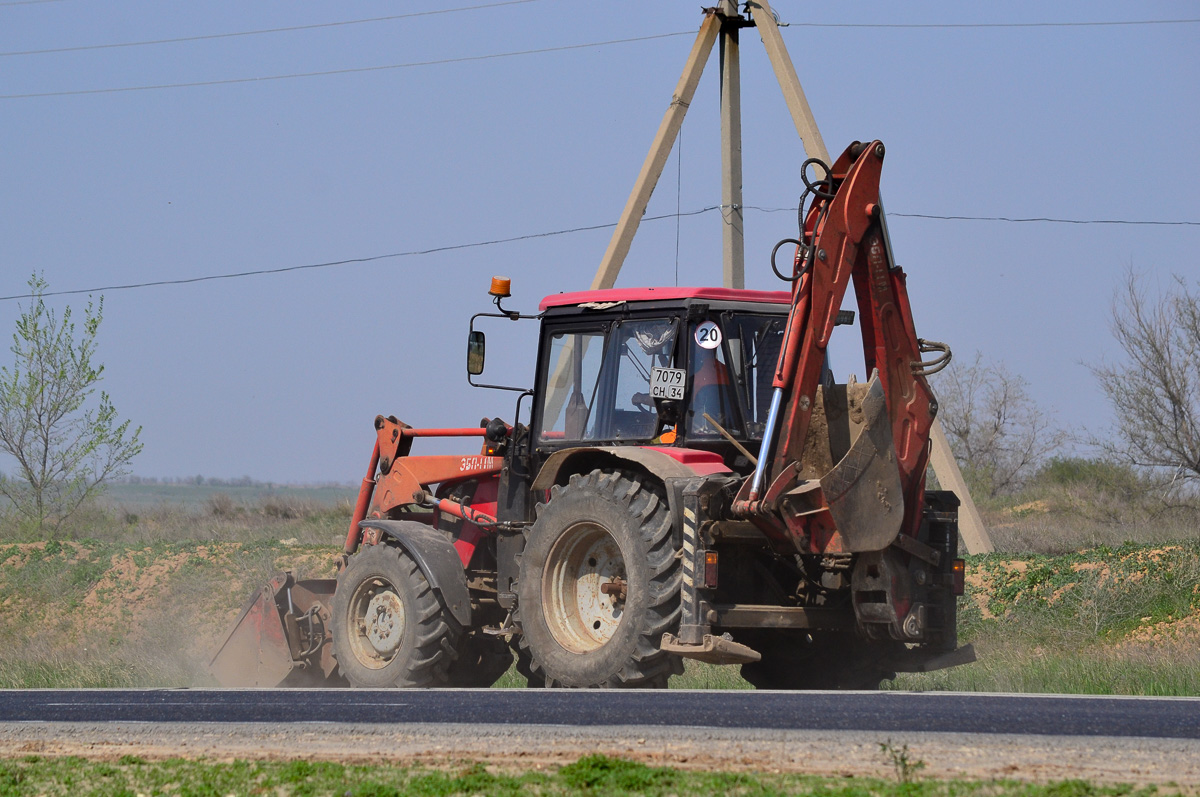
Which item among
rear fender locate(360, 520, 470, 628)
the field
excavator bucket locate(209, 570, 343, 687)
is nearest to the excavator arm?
the field

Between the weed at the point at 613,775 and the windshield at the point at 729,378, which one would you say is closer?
the weed at the point at 613,775

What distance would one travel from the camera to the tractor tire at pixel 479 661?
388 inches

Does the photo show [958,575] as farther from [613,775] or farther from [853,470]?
[613,775]

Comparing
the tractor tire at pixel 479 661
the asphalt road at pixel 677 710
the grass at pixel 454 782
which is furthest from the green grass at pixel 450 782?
the tractor tire at pixel 479 661

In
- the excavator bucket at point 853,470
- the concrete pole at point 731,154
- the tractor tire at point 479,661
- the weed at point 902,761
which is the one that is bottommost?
the tractor tire at point 479,661

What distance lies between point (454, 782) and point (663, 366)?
4192 millimetres

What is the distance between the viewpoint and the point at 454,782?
481 centimetres

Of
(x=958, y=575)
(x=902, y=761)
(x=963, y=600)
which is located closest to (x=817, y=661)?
(x=958, y=575)

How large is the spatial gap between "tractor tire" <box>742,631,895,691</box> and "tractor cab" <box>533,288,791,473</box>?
5.28ft

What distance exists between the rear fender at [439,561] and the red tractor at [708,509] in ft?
0.06

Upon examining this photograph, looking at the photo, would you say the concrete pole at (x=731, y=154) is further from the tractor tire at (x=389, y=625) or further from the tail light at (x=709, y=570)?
the tail light at (x=709, y=570)

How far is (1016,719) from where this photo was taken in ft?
18.0

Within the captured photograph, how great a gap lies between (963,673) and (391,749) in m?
6.65

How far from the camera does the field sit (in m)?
10.7
